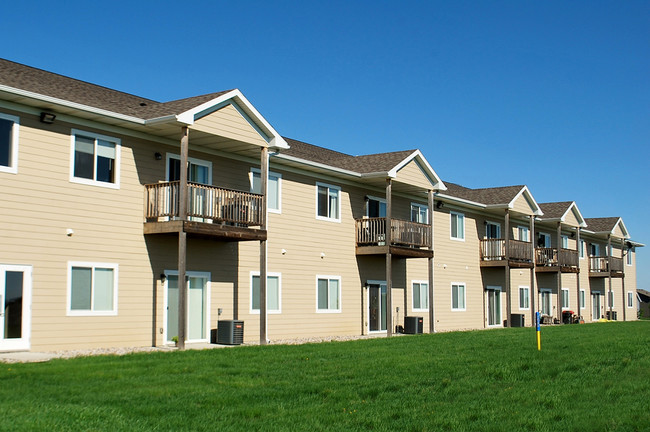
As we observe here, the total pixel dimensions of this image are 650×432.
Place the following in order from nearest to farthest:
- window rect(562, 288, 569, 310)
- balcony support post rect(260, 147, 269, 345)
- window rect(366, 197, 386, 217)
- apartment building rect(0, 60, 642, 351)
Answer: apartment building rect(0, 60, 642, 351), balcony support post rect(260, 147, 269, 345), window rect(366, 197, 386, 217), window rect(562, 288, 569, 310)

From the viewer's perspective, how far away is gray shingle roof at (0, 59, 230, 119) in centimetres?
1736

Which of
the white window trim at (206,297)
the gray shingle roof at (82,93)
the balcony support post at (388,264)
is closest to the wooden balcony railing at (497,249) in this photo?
the balcony support post at (388,264)

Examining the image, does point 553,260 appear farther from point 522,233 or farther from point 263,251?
point 263,251

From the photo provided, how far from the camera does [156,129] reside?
63.2ft

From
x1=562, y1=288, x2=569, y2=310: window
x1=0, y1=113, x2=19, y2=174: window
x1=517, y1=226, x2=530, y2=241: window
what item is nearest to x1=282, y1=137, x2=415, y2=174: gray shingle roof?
x1=0, y1=113, x2=19, y2=174: window

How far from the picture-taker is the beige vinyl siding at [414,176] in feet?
89.8

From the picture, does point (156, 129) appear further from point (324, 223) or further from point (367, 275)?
point (367, 275)

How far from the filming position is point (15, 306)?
16.5m

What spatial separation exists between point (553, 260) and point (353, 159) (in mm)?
16535

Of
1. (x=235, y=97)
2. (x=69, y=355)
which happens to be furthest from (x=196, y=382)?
(x=235, y=97)

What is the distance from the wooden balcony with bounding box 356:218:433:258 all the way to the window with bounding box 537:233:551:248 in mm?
16617

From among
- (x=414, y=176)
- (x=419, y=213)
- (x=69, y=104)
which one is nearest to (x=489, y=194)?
(x=419, y=213)

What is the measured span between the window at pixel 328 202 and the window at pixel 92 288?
8764mm

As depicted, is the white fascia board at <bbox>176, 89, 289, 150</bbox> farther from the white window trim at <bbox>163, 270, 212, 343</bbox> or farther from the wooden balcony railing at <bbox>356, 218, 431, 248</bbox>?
the wooden balcony railing at <bbox>356, 218, 431, 248</bbox>
